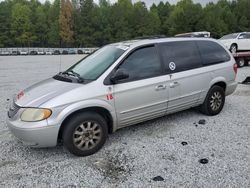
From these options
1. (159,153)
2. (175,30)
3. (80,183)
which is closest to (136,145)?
(159,153)

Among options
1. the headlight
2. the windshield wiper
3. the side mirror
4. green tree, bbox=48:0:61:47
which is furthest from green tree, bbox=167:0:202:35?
the headlight

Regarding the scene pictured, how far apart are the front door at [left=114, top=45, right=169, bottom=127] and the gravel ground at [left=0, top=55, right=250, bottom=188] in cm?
46

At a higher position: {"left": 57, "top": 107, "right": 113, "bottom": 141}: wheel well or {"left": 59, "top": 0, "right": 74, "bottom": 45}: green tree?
{"left": 59, "top": 0, "right": 74, "bottom": 45}: green tree

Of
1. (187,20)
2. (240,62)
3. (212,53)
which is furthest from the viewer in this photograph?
(187,20)

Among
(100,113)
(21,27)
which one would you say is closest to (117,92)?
(100,113)

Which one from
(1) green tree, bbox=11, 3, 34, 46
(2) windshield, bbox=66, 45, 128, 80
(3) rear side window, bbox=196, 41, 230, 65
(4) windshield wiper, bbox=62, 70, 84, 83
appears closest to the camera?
(4) windshield wiper, bbox=62, 70, 84, 83

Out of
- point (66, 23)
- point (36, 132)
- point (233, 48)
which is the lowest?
point (36, 132)

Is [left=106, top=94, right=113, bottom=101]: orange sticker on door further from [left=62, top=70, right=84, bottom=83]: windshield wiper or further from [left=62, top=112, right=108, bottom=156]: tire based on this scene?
[left=62, top=70, right=84, bottom=83]: windshield wiper

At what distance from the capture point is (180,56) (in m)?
4.77

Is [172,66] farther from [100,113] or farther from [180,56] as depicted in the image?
[100,113]

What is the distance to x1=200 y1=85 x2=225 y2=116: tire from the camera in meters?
5.24

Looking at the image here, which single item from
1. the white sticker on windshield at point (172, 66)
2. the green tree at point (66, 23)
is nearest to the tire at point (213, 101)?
the white sticker on windshield at point (172, 66)

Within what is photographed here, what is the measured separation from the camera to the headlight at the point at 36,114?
3.43m

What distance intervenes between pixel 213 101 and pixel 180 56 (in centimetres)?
133
